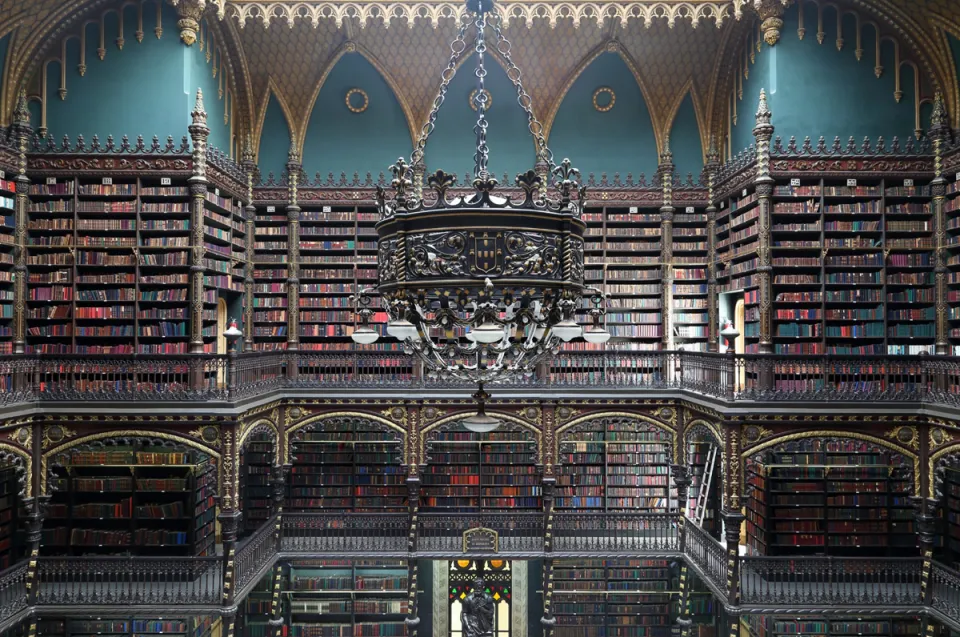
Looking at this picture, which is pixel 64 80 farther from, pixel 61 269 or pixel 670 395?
pixel 670 395

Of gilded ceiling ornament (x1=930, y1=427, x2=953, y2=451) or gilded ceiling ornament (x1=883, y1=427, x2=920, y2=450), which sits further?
gilded ceiling ornament (x1=883, y1=427, x2=920, y2=450)

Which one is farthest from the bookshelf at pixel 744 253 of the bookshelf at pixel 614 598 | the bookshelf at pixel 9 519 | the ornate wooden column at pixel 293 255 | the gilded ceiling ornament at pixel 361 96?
the bookshelf at pixel 9 519

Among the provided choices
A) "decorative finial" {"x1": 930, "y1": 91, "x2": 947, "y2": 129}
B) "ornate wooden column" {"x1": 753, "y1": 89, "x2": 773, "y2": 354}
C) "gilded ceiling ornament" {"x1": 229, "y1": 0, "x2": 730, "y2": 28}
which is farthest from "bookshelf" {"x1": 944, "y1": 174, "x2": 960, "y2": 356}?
"gilded ceiling ornament" {"x1": 229, "y1": 0, "x2": 730, "y2": 28}

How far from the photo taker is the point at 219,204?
891 centimetres

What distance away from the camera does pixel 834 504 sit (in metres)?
8.85

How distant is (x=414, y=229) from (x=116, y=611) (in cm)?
686

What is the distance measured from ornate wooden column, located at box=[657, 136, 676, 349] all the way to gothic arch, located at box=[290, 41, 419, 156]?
383 cm

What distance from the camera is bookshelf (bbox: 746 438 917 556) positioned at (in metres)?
8.72

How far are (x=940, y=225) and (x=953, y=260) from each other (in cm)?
46

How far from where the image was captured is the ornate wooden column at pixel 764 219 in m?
8.30

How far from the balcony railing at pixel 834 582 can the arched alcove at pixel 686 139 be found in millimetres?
5719

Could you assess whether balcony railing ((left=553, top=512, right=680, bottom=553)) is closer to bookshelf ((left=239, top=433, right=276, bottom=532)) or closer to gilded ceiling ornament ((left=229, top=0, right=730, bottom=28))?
bookshelf ((left=239, top=433, right=276, bottom=532))

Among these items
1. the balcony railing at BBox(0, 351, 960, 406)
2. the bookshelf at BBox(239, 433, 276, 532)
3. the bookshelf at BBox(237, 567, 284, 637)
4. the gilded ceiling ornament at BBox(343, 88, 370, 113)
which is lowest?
the bookshelf at BBox(237, 567, 284, 637)

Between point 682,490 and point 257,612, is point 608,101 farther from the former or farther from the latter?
point 257,612
